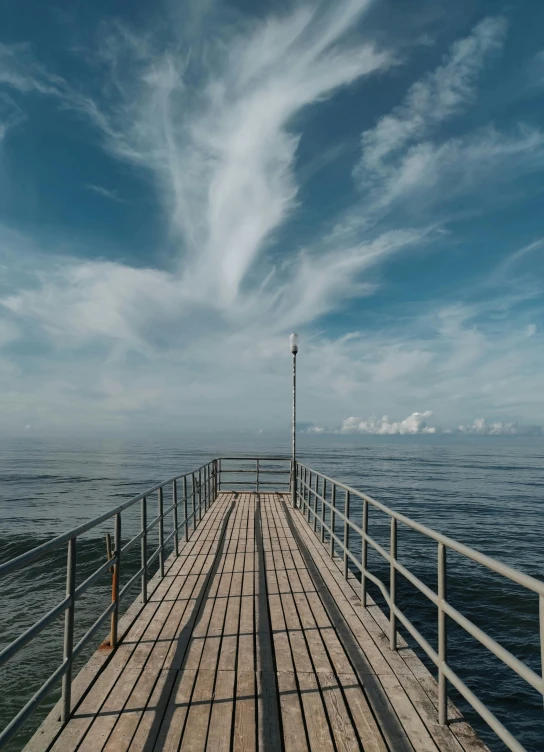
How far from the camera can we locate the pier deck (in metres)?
2.71

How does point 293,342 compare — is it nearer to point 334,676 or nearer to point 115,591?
point 115,591

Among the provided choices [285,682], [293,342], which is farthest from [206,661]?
[293,342]

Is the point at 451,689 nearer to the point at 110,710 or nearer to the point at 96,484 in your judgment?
the point at 110,710

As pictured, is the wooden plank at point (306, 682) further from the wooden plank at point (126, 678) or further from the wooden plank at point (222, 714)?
the wooden plank at point (126, 678)

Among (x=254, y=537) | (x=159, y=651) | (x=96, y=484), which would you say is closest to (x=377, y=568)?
(x=254, y=537)

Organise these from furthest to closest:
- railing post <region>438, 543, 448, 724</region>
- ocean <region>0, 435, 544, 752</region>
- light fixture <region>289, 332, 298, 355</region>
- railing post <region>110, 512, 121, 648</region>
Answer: light fixture <region>289, 332, 298, 355</region>, ocean <region>0, 435, 544, 752</region>, railing post <region>110, 512, 121, 648</region>, railing post <region>438, 543, 448, 724</region>

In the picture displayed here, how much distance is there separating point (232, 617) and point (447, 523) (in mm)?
15200

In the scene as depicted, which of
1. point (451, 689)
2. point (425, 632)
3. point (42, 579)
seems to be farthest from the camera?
point (42, 579)

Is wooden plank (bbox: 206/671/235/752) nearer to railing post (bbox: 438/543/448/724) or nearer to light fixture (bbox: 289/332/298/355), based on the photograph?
railing post (bbox: 438/543/448/724)

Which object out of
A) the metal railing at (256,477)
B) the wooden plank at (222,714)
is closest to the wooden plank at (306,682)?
the wooden plank at (222,714)

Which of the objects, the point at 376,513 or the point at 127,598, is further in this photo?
the point at 376,513

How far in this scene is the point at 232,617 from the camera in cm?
455

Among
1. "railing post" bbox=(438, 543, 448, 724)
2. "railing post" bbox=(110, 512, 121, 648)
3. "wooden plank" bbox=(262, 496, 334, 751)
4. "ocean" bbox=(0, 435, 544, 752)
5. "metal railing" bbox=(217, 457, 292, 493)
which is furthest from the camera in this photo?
"metal railing" bbox=(217, 457, 292, 493)

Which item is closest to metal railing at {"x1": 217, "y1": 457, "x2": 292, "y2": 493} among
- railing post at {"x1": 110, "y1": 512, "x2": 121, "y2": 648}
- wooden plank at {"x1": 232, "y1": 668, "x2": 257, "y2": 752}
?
railing post at {"x1": 110, "y1": 512, "x2": 121, "y2": 648}
